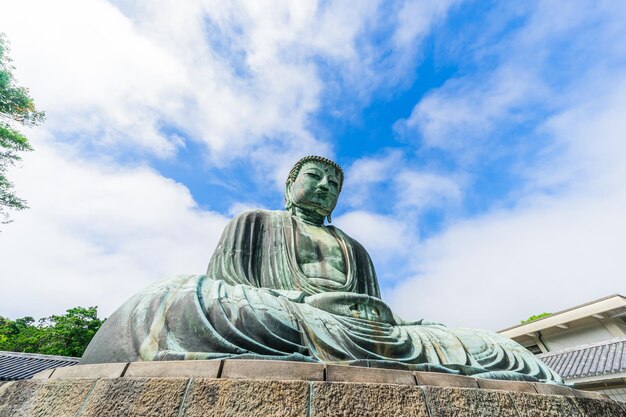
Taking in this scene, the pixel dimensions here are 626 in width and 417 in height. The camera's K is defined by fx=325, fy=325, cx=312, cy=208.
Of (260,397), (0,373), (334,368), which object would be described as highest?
(0,373)

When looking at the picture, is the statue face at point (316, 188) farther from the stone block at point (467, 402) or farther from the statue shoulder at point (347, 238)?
the stone block at point (467, 402)

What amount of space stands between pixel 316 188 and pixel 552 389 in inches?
155

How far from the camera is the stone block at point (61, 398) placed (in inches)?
75.3

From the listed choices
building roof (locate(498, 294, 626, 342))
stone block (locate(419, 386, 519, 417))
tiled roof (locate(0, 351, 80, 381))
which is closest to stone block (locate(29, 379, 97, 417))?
stone block (locate(419, 386, 519, 417))

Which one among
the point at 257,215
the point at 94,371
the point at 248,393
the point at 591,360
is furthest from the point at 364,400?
the point at 591,360

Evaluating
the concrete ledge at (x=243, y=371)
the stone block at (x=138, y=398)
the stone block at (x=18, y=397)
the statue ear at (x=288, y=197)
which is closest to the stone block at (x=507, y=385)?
the concrete ledge at (x=243, y=371)

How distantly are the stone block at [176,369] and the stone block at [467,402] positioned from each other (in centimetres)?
135

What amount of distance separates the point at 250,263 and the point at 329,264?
1117 mm

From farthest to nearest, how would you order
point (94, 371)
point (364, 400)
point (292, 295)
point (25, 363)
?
point (25, 363) < point (292, 295) < point (94, 371) < point (364, 400)

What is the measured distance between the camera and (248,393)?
1.82m

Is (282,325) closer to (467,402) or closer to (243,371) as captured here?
(243,371)

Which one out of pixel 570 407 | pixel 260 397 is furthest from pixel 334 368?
pixel 570 407

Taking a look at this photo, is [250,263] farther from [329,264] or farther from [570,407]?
[570,407]

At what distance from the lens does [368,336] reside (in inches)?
114
